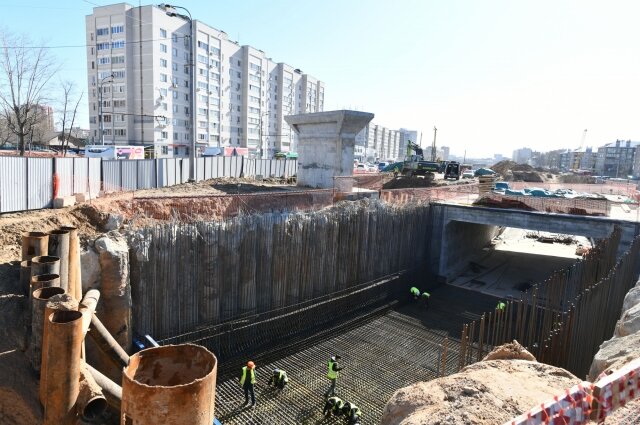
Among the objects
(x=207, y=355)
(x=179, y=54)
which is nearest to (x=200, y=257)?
(x=207, y=355)

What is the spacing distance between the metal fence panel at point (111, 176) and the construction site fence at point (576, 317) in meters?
16.1

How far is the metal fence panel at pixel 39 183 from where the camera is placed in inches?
504

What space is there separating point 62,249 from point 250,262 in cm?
586

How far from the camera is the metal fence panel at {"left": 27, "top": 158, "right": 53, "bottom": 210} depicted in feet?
42.0

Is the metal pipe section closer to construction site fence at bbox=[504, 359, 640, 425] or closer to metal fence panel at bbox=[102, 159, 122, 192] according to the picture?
construction site fence at bbox=[504, 359, 640, 425]

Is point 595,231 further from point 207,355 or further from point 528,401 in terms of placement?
point 207,355

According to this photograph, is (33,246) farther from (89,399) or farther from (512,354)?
(512,354)

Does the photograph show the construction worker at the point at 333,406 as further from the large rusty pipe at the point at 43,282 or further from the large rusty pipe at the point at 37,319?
the large rusty pipe at the point at 43,282

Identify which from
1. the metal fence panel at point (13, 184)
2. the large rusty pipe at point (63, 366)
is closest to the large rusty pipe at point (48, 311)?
the large rusty pipe at point (63, 366)

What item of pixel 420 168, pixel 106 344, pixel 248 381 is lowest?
pixel 248 381

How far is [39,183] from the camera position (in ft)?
43.1

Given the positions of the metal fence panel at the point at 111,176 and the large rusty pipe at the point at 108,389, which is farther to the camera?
the metal fence panel at the point at 111,176

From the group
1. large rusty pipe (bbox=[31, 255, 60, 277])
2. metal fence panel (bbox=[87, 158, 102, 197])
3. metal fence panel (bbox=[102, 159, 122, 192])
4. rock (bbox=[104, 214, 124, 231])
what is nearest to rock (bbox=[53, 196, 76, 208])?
metal fence panel (bbox=[87, 158, 102, 197])

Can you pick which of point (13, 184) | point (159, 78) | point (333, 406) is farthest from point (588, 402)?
point (159, 78)
